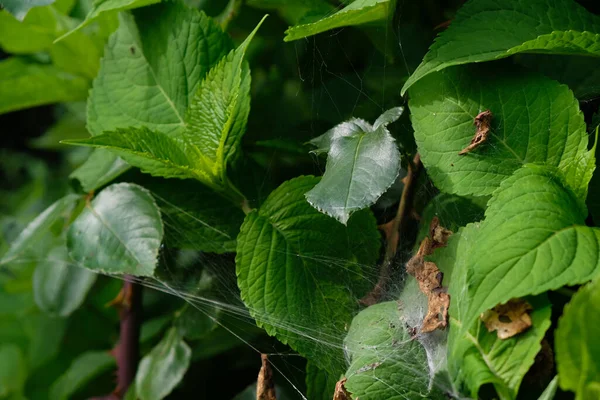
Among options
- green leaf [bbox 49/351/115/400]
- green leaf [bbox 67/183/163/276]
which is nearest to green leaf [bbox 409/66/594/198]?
green leaf [bbox 67/183/163/276]

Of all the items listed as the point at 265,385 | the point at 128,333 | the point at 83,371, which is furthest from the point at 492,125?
the point at 83,371

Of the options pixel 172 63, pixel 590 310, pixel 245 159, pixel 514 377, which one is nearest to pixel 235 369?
pixel 245 159

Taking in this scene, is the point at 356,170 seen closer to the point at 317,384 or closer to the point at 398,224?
the point at 398,224

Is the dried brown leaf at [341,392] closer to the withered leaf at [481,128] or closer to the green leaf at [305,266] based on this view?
the green leaf at [305,266]

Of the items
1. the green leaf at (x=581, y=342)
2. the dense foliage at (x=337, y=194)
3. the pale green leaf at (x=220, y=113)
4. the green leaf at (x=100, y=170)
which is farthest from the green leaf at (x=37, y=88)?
the green leaf at (x=581, y=342)

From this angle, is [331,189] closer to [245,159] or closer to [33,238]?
[245,159]
